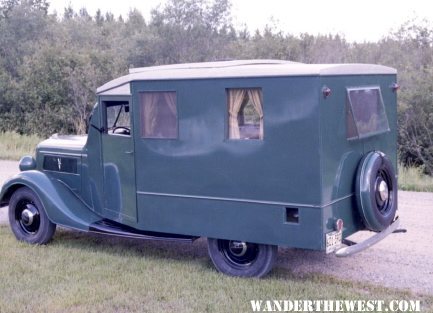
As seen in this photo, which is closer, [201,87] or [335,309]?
[335,309]

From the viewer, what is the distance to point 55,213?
738 centimetres

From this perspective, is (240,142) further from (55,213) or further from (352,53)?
(352,53)

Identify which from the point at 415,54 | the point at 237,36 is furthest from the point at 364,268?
the point at 237,36

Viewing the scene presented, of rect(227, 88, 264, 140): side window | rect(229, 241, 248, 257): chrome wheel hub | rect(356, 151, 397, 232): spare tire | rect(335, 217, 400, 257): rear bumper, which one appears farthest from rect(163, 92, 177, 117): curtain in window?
rect(335, 217, 400, 257): rear bumper

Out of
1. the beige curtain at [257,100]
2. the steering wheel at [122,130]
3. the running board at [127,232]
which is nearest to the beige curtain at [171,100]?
the steering wheel at [122,130]

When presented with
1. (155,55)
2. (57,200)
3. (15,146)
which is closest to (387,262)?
(57,200)

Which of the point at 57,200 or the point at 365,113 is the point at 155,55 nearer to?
the point at 57,200

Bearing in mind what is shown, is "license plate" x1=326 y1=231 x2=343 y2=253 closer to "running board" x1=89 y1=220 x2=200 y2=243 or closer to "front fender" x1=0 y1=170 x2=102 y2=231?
"running board" x1=89 y1=220 x2=200 y2=243

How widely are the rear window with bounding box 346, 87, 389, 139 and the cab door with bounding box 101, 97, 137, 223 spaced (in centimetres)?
236

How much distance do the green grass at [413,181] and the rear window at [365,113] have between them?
466cm

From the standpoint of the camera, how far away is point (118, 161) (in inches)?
275

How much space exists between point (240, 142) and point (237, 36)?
22588 mm

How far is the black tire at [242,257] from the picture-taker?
620cm

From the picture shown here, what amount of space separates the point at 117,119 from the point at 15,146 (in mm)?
12098
